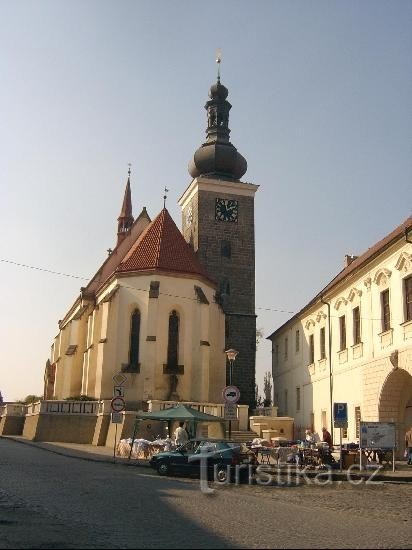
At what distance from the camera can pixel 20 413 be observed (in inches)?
1679

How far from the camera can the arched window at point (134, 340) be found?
1448 inches

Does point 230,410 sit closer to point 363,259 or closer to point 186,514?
point 186,514

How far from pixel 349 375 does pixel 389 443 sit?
7.97m

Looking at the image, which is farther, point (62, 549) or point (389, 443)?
point (389, 443)

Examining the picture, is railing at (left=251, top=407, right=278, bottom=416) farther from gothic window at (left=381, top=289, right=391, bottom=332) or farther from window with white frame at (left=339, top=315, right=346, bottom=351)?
gothic window at (left=381, top=289, right=391, bottom=332)

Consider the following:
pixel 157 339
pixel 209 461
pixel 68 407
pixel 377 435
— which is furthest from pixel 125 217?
pixel 209 461

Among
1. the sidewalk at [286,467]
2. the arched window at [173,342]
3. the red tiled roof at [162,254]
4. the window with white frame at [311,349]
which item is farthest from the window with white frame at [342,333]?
the red tiled roof at [162,254]

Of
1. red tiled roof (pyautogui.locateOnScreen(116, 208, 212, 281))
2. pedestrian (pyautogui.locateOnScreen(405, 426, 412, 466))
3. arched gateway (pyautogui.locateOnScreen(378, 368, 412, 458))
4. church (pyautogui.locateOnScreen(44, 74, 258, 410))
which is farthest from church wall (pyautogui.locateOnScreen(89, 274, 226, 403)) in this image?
pedestrian (pyautogui.locateOnScreen(405, 426, 412, 466))

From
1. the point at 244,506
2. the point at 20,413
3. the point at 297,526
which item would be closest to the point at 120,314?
the point at 20,413

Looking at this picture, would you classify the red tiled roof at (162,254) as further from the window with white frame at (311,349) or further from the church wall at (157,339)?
the window with white frame at (311,349)

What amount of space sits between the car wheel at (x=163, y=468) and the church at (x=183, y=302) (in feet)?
52.3

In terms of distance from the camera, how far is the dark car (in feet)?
61.0

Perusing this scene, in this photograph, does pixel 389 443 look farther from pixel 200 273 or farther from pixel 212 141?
pixel 212 141

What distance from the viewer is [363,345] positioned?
27.6m
